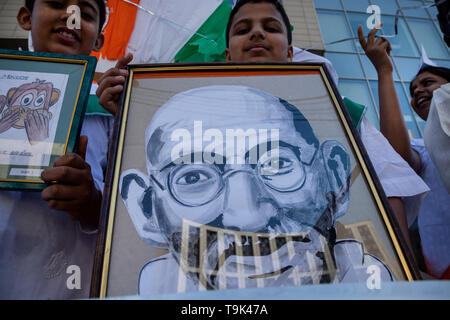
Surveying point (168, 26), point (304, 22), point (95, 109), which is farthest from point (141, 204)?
point (304, 22)

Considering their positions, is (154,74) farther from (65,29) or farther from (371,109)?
(371,109)

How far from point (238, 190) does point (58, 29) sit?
621 millimetres

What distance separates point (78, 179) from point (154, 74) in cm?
25

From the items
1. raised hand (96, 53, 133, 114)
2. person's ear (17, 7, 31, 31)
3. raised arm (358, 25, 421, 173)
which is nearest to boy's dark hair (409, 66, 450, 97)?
raised arm (358, 25, 421, 173)

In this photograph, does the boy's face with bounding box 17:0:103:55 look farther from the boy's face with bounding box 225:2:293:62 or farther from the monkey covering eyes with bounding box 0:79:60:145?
the boy's face with bounding box 225:2:293:62

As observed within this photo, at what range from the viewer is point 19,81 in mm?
552

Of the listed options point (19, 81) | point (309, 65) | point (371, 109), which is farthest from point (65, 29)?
point (371, 109)

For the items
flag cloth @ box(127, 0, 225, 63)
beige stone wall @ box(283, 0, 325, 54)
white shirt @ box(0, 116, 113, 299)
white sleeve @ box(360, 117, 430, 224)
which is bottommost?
white shirt @ box(0, 116, 113, 299)

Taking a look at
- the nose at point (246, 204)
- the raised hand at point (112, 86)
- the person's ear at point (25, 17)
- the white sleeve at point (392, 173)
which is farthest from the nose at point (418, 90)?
the person's ear at point (25, 17)

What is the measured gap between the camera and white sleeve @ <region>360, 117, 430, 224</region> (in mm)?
657

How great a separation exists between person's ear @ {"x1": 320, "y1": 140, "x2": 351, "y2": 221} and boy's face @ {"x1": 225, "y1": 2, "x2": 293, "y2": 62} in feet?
1.15

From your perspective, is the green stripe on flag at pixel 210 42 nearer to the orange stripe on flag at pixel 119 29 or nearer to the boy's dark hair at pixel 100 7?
the orange stripe on flag at pixel 119 29

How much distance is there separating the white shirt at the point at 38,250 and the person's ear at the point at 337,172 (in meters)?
0.46

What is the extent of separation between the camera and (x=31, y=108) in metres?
0.52
